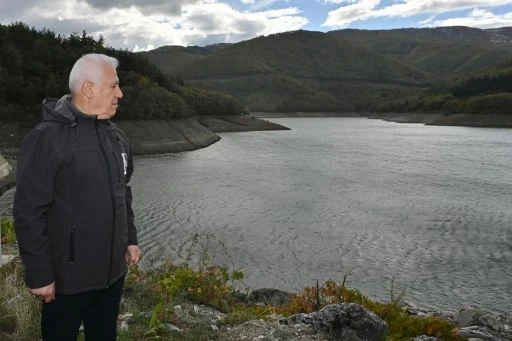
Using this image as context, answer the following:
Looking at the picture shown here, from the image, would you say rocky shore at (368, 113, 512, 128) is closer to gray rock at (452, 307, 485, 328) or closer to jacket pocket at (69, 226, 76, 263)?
gray rock at (452, 307, 485, 328)

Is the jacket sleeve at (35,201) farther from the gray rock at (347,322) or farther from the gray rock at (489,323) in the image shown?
the gray rock at (489,323)

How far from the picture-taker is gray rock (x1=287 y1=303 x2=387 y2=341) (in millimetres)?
5867

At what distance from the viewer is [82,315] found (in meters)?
3.61

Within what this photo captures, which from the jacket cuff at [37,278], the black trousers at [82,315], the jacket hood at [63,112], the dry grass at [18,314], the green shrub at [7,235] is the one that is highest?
the jacket hood at [63,112]

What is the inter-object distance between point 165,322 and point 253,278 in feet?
33.6

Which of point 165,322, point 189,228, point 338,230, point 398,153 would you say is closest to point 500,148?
point 398,153

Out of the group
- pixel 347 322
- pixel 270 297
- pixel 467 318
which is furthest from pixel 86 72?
pixel 467 318

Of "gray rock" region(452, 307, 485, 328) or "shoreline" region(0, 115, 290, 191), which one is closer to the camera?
"gray rock" region(452, 307, 485, 328)

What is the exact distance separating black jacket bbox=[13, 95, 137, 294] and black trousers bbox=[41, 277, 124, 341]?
0.47 feet

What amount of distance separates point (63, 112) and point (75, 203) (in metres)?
0.70

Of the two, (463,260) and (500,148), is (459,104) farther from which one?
(463,260)

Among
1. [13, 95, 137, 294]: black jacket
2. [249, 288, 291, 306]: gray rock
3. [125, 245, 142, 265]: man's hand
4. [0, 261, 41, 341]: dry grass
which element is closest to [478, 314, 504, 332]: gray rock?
[249, 288, 291, 306]: gray rock

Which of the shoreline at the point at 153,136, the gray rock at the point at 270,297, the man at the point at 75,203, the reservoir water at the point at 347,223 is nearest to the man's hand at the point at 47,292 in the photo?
the man at the point at 75,203

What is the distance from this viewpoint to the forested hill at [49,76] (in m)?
56.1
